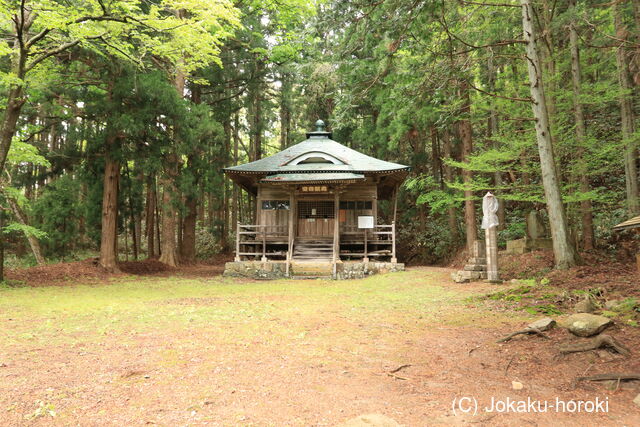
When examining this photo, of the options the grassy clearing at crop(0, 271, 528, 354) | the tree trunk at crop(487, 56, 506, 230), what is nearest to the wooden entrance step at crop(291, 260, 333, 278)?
the grassy clearing at crop(0, 271, 528, 354)

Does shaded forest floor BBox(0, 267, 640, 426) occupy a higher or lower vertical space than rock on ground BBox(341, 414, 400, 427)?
lower

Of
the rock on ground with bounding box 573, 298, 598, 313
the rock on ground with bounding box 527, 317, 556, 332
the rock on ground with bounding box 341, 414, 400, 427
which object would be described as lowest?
the rock on ground with bounding box 341, 414, 400, 427

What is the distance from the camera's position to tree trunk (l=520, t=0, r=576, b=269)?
748 centimetres

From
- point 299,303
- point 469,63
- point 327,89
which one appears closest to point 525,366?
point 299,303

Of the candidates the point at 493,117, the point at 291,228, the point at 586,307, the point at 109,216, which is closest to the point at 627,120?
the point at 493,117

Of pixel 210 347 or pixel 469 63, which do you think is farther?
pixel 469 63

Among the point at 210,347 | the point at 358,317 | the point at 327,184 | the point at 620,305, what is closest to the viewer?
the point at 210,347

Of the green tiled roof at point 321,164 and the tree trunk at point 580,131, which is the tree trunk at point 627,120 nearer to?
the tree trunk at point 580,131

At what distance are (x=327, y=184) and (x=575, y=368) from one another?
11780 mm

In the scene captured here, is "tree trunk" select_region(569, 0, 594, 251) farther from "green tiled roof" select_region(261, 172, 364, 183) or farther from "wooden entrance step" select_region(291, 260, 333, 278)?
"wooden entrance step" select_region(291, 260, 333, 278)

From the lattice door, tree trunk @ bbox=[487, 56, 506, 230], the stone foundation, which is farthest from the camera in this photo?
the lattice door

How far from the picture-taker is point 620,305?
500cm

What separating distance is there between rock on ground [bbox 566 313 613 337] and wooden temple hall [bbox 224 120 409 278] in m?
9.49

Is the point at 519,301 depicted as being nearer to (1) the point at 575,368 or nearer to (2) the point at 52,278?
(1) the point at 575,368
